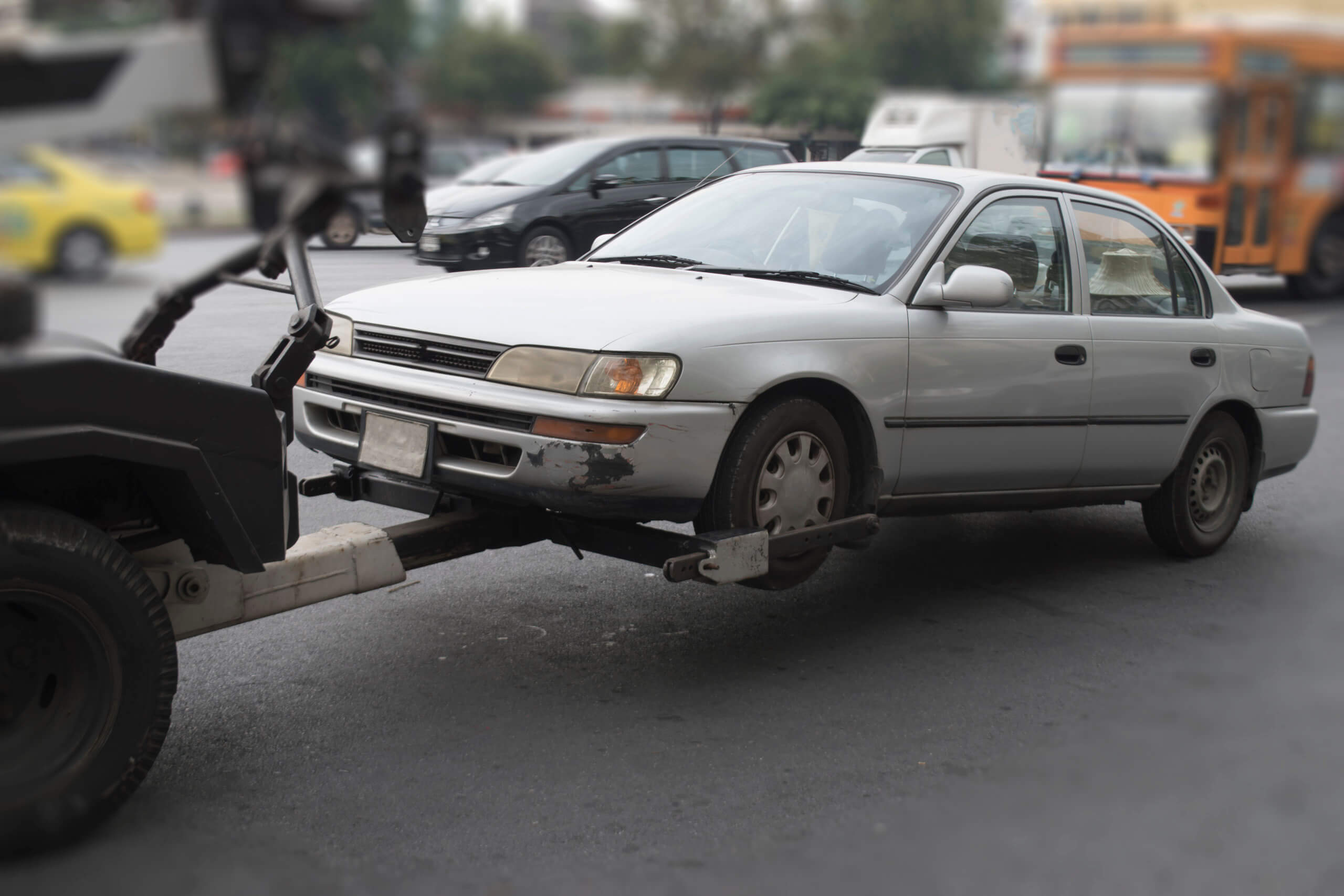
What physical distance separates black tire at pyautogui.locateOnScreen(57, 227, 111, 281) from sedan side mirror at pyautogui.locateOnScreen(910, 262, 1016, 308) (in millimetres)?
3280

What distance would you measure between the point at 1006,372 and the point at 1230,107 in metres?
2.64

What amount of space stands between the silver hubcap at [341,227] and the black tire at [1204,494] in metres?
3.72

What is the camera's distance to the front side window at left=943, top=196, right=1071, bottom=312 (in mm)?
5438

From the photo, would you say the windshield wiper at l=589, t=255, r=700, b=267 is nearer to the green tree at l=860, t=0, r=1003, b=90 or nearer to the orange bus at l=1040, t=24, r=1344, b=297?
the green tree at l=860, t=0, r=1003, b=90

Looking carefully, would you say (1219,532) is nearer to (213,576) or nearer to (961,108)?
(213,576)

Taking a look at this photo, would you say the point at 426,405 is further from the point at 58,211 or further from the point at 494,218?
the point at 494,218

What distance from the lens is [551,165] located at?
1141 cm

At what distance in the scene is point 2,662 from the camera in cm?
339

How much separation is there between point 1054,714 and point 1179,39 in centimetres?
243

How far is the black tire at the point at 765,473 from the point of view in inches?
181

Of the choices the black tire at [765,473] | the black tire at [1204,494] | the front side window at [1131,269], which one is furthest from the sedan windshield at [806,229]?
the black tire at [1204,494]

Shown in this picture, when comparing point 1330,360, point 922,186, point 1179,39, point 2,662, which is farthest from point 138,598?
A: point 1330,360

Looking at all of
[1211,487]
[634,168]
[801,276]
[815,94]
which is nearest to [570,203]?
[634,168]

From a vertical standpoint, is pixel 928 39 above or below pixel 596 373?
above
